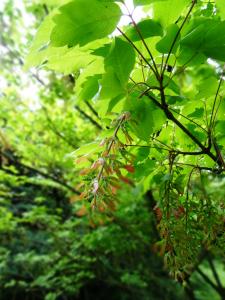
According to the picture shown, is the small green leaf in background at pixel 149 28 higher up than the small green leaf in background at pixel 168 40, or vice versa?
the small green leaf in background at pixel 149 28

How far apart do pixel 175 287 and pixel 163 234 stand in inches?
344

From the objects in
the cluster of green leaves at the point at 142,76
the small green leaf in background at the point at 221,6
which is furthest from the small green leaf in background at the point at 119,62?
the small green leaf in background at the point at 221,6

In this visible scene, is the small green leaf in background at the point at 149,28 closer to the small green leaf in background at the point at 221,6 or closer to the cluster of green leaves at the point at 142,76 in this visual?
the cluster of green leaves at the point at 142,76

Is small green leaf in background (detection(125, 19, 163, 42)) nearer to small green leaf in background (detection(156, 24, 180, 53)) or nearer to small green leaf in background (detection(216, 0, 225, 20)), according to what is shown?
small green leaf in background (detection(156, 24, 180, 53))

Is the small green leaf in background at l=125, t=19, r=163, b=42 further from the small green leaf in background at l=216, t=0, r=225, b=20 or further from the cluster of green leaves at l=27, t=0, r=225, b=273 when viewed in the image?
the small green leaf in background at l=216, t=0, r=225, b=20

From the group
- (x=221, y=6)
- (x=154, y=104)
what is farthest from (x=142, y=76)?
(x=221, y=6)

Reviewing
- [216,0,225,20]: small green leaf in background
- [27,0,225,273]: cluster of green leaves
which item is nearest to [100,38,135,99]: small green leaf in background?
[27,0,225,273]: cluster of green leaves

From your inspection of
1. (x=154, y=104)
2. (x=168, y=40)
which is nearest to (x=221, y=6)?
(x=168, y=40)

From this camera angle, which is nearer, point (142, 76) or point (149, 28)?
point (149, 28)

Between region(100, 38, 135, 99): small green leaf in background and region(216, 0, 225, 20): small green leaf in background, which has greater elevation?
region(216, 0, 225, 20): small green leaf in background

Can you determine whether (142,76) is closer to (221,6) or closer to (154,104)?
(154,104)

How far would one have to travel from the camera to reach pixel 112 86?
72 cm

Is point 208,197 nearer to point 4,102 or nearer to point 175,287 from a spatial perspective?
point 4,102

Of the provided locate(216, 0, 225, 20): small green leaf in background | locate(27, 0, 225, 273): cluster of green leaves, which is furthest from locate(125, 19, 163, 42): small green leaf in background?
locate(216, 0, 225, 20): small green leaf in background
